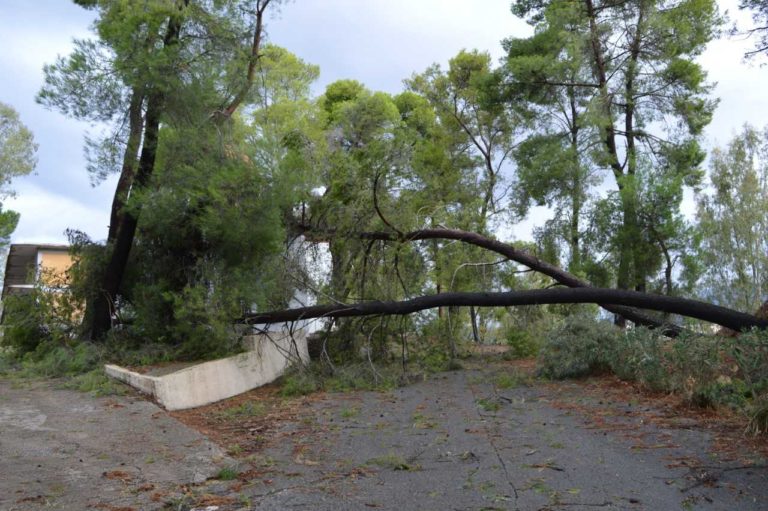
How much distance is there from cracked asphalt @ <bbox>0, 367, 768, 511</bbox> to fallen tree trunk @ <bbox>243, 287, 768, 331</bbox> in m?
1.72

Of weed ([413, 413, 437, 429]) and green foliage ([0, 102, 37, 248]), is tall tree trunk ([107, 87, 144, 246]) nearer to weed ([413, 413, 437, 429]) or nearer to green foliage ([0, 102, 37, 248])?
weed ([413, 413, 437, 429])

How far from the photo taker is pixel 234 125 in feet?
50.3

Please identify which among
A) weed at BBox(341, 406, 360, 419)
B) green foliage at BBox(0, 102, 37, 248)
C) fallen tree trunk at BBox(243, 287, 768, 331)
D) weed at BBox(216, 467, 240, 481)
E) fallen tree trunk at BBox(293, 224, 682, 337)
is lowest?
weed at BBox(216, 467, 240, 481)

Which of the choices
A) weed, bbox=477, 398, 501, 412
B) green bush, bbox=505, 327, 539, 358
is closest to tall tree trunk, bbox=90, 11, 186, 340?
weed, bbox=477, 398, 501, 412

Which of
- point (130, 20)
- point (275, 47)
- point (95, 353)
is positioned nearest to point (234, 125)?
point (130, 20)

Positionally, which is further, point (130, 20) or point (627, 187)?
point (627, 187)

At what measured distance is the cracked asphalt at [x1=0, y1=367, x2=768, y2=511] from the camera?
199 inches

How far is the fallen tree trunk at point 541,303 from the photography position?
369 inches

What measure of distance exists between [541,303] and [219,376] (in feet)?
18.4

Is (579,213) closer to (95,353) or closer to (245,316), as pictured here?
(245,316)

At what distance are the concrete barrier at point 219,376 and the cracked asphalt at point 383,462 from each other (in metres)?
0.60

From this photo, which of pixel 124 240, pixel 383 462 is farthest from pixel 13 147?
pixel 383 462

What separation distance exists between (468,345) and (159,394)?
869 cm

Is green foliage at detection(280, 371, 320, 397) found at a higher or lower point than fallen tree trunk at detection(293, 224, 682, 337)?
lower
